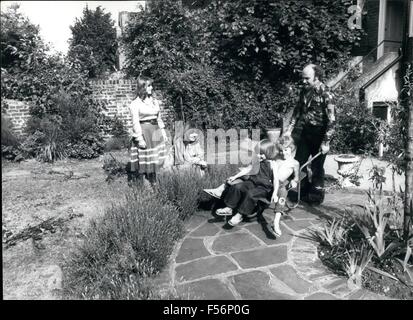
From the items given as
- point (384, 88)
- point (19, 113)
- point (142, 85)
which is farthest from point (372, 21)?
point (19, 113)

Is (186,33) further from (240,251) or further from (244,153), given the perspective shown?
(240,251)

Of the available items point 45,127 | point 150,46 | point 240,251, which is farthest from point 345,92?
point 45,127

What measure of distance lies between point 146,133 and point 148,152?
0.95 feet

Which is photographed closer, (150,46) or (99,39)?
(150,46)

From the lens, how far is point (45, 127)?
28.5 ft

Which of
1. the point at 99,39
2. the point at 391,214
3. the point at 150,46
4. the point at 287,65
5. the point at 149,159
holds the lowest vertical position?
the point at 391,214

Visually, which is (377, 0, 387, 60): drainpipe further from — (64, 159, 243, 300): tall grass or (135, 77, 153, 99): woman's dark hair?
(64, 159, 243, 300): tall grass

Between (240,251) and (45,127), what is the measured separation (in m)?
6.66

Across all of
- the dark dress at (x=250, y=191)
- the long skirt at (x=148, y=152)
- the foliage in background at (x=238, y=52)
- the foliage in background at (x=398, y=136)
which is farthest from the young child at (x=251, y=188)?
the foliage in background at (x=238, y=52)

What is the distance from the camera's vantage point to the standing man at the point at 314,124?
15.4 feet

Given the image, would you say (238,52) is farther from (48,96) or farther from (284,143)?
(284,143)

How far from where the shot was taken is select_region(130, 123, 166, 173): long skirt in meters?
5.51

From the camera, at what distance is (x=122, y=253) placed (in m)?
3.46

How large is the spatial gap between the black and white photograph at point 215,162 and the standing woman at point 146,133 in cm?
2
